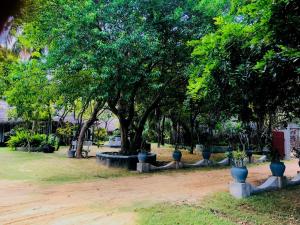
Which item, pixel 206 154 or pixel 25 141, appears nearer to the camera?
pixel 206 154

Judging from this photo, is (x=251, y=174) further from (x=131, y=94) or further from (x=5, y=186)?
(x=5, y=186)

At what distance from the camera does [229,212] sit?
768 centimetres

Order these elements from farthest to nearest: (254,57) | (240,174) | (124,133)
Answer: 1. (124,133)
2. (240,174)
3. (254,57)

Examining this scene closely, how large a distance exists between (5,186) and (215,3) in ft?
32.4

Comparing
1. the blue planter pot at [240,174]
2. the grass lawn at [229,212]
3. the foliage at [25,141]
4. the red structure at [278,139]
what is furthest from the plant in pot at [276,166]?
the foliage at [25,141]

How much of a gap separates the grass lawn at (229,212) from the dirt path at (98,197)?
20.8 inches

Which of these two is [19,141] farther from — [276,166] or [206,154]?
[276,166]

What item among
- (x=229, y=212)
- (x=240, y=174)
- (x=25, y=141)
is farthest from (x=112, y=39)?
(x=25, y=141)

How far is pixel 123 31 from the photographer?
484 inches

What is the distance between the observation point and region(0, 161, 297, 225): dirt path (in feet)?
23.1

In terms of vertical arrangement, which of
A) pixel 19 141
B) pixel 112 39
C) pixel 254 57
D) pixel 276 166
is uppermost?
pixel 112 39

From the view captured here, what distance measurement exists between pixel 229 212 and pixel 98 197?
359 cm

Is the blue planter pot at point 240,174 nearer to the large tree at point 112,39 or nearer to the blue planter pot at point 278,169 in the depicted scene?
the blue planter pot at point 278,169

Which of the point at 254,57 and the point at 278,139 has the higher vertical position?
the point at 254,57
